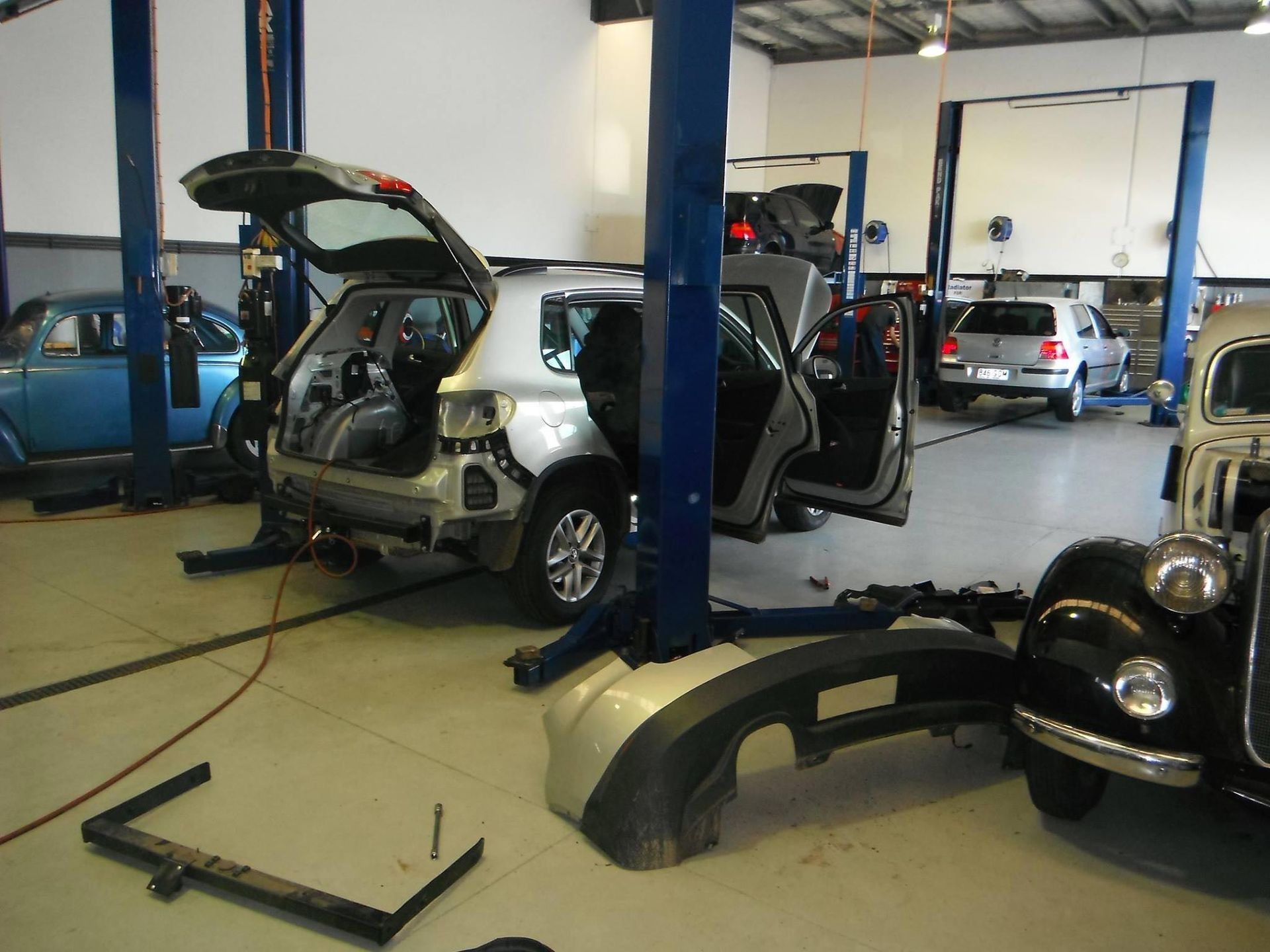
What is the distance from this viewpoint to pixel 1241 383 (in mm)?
4066

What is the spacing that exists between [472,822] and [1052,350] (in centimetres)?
1058

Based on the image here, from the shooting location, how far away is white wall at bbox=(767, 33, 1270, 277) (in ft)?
51.9

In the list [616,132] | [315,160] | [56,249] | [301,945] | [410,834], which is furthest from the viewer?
[616,132]

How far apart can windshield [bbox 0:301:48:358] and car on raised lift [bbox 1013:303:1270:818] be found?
22.5 feet

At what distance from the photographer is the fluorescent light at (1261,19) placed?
12.3 m

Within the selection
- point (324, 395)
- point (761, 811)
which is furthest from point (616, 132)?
point (761, 811)

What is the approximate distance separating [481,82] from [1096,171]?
1062 cm

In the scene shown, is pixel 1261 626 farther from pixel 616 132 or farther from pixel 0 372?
pixel 616 132

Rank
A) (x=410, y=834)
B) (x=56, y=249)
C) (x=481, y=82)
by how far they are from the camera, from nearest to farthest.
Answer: (x=410, y=834)
(x=56, y=249)
(x=481, y=82)

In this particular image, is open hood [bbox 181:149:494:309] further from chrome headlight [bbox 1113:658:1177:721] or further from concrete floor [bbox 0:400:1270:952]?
chrome headlight [bbox 1113:658:1177:721]

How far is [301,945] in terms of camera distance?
2.32 m

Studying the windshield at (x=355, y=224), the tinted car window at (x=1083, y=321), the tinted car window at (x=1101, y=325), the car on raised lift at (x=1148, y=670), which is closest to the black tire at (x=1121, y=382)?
the tinted car window at (x=1101, y=325)

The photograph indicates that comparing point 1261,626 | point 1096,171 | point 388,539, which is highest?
point 1096,171

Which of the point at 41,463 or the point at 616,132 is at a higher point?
the point at 616,132
